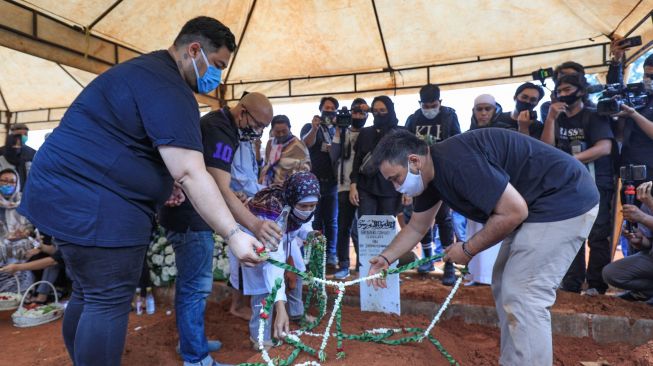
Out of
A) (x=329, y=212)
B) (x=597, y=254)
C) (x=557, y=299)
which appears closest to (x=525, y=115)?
(x=597, y=254)

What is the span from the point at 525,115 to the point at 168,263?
12.6 feet


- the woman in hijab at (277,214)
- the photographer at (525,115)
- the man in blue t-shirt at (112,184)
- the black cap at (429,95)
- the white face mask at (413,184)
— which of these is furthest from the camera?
the black cap at (429,95)

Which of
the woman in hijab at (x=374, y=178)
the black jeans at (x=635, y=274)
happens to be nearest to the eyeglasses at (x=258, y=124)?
the woman in hijab at (x=374, y=178)

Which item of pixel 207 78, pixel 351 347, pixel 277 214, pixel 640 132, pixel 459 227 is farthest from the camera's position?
pixel 459 227

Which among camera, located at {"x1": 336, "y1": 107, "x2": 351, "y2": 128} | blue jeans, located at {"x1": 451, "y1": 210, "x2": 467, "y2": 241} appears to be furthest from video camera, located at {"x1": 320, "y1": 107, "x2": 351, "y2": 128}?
blue jeans, located at {"x1": 451, "y1": 210, "x2": 467, "y2": 241}

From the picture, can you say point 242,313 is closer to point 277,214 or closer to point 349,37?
point 277,214

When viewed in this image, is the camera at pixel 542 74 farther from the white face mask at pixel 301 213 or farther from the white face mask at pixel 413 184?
the white face mask at pixel 301 213

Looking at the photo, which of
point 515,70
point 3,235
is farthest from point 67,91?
point 515,70

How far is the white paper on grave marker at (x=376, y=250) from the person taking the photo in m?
3.43

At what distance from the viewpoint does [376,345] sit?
8.67 ft

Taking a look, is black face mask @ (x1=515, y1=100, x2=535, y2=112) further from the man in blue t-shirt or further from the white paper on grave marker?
the man in blue t-shirt

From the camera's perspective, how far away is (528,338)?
6.68 ft

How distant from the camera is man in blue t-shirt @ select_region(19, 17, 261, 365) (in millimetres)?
1531

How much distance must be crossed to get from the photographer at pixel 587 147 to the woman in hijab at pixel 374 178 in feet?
4.96
